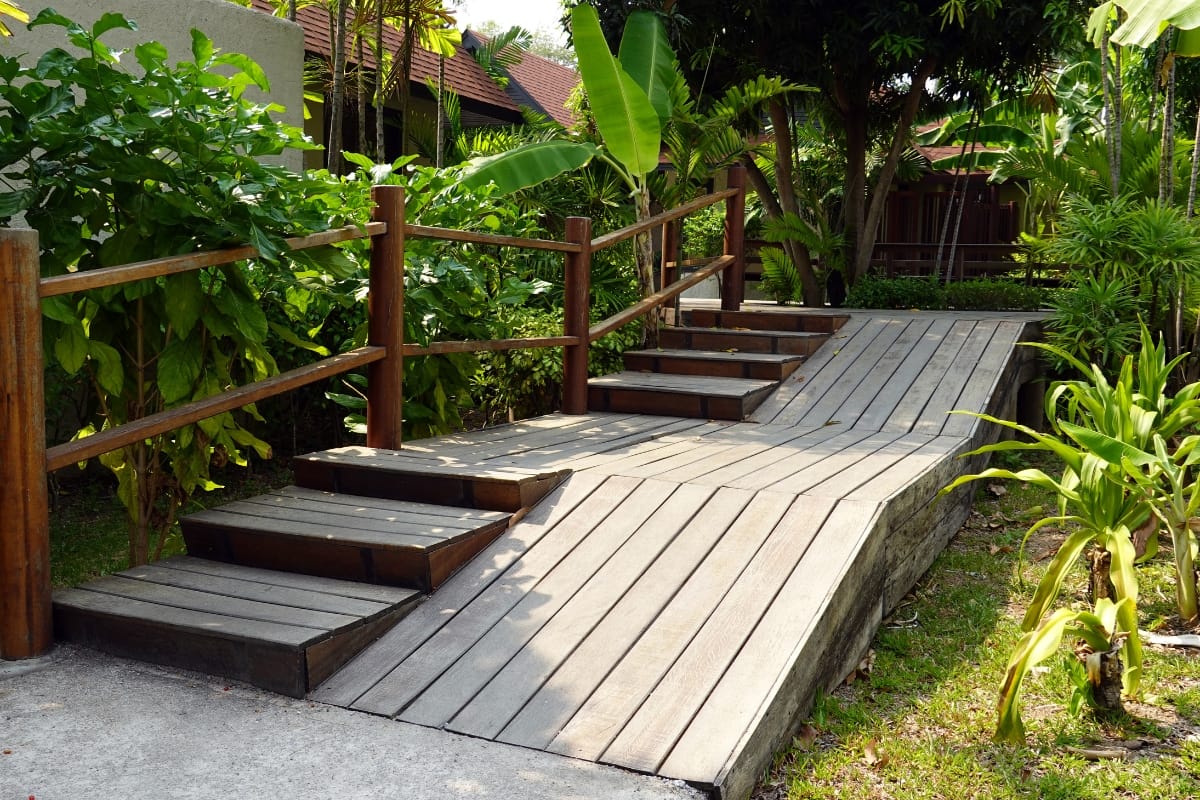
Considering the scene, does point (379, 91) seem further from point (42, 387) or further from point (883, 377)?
point (42, 387)

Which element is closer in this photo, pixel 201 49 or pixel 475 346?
pixel 201 49

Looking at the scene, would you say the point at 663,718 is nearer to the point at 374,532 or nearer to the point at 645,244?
the point at 374,532

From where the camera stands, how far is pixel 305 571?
4172 mm

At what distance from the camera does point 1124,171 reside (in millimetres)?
9367

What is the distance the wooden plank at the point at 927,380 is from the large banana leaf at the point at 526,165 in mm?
2777

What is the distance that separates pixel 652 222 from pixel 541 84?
14994 mm

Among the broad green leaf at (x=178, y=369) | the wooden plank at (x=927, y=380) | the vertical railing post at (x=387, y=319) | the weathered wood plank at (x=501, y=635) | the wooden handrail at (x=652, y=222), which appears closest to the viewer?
the weathered wood plank at (x=501, y=635)

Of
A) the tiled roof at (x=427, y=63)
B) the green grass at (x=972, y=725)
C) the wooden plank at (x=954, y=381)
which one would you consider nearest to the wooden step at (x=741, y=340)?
the wooden plank at (x=954, y=381)

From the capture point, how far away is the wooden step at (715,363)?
739 centimetres

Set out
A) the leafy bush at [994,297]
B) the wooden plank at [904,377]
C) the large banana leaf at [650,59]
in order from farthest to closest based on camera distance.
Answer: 1. the leafy bush at [994,297]
2. the large banana leaf at [650,59]
3. the wooden plank at [904,377]

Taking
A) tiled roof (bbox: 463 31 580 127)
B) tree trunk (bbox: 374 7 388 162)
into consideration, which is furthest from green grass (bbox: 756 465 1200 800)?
tiled roof (bbox: 463 31 580 127)

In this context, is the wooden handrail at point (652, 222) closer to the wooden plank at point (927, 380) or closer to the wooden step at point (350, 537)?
the wooden plank at point (927, 380)

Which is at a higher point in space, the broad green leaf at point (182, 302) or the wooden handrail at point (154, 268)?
the wooden handrail at point (154, 268)

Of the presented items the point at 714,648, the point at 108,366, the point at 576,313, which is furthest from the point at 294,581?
the point at 576,313
